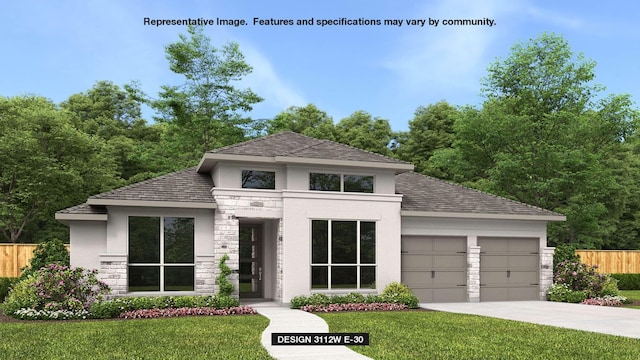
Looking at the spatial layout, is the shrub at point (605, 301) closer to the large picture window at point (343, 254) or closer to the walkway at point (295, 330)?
the large picture window at point (343, 254)

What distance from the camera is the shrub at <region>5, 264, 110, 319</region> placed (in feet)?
52.0

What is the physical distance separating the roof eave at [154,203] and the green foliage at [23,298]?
2744mm

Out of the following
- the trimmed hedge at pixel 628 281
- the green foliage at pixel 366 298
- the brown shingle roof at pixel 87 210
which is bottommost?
the trimmed hedge at pixel 628 281

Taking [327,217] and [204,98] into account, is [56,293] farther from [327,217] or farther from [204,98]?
[204,98]

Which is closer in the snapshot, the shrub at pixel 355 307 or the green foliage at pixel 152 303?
the green foliage at pixel 152 303

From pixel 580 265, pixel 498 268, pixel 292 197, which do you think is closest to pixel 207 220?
pixel 292 197

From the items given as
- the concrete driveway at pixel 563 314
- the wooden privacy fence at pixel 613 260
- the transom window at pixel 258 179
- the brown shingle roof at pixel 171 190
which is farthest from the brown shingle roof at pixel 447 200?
the wooden privacy fence at pixel 613 260

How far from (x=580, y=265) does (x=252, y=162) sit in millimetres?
12579

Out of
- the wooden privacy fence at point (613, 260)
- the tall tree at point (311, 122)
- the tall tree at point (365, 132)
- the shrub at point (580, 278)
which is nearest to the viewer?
the shrub at point (580, 278)

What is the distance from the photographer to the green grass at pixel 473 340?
9945 mm

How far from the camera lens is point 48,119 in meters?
33.5

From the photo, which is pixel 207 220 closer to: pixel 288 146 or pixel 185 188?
pixel 185 188

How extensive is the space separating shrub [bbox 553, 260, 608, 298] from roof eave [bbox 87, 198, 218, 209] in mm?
12805

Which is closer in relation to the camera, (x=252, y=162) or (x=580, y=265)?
(x=252, y=162)
